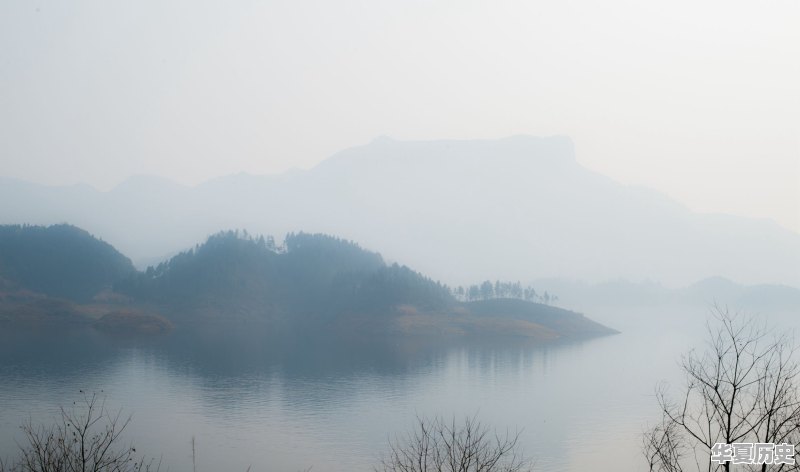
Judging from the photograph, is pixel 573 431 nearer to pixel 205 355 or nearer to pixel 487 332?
pixel 205 355

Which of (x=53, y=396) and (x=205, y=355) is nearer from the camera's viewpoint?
(x=53, y=396)

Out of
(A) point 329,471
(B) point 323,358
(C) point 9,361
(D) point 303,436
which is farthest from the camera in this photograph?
(B) point 323,358

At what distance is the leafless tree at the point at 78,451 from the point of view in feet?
52.4

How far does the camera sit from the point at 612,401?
8844 cm

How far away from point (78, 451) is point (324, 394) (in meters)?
50.8

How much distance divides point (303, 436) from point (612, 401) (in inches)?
1862

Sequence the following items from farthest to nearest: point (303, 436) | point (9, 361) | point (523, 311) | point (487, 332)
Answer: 1. point (523, 311)
2. point (487, 332)
3. point (9, 361)
4. point (303, 436)

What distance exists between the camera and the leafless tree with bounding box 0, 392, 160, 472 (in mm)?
15961

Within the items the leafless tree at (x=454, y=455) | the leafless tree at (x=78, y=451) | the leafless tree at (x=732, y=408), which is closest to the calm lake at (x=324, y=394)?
the leafless tree at (x=78, y=451)

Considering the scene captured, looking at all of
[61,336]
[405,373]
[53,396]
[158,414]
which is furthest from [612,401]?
[61,336]

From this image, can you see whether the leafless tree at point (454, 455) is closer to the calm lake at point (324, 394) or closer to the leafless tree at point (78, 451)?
the calm lake at point (324, 394)

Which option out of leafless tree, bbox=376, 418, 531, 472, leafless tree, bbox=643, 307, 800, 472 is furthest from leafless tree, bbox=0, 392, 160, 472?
leafless tree, bbox=643, 307, 800, 472

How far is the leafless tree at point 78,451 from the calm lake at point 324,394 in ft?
8.92

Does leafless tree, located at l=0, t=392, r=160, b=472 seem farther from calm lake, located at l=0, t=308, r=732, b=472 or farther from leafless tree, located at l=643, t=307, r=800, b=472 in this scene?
leafless tree, located at l=643, t=307, r=800, b=472
